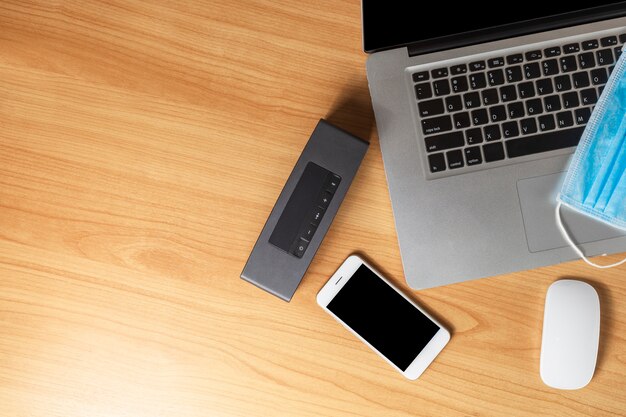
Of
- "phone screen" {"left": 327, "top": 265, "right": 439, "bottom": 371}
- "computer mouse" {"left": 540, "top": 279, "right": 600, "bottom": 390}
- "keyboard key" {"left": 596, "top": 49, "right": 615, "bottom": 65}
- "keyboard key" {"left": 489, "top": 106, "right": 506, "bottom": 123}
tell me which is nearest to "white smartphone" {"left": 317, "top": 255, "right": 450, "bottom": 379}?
"phone screen" {"left": 327, "top": 265, "right": 439, "bottom": 371}

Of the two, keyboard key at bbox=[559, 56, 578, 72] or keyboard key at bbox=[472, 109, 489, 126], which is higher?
keyboard key at bbox=[559, 56, 578, 72]

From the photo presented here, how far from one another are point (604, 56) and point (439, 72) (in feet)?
0.62

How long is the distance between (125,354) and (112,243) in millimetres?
141

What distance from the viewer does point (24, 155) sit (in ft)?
2.37

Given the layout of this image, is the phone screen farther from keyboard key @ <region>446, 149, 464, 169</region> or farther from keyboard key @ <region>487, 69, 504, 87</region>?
keyboard key @ <region>487, 69, 504, 87</region>

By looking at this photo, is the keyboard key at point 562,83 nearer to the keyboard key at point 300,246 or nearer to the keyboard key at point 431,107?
the keyboard key at point 431,107

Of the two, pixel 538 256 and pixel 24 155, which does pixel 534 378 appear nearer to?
pixel 538 256

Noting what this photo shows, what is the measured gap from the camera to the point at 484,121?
0.66 meters

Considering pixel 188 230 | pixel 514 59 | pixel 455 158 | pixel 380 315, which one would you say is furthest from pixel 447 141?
pixel 188 230

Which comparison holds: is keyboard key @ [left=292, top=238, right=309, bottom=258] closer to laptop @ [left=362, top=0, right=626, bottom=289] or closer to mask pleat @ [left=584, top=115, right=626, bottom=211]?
laptop @ [left=362, top=0, right=626, bottom=289]

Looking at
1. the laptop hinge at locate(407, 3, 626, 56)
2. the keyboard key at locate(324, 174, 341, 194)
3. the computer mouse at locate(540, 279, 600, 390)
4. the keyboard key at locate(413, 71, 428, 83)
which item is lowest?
the computer mouse at locate(540, 279, 600, 390)

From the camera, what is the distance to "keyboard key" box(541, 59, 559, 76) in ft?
2.17

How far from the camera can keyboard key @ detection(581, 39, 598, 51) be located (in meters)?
0.66

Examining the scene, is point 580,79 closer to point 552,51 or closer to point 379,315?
point 552,51
